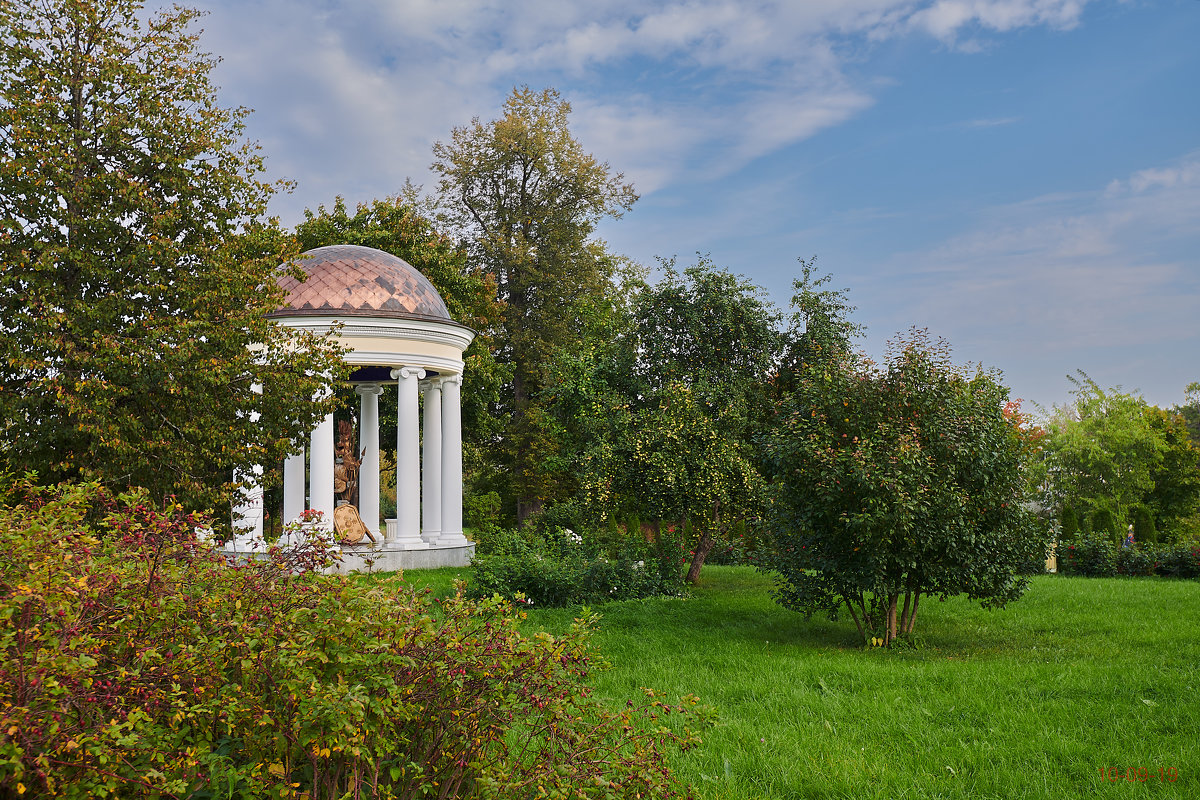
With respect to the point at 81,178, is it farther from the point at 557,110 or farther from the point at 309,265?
the point at 557,110

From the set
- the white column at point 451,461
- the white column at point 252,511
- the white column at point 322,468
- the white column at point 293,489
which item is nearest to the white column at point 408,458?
the white column at point 451,461

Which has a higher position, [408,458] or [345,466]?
[408,458]

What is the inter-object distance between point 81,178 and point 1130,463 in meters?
37.9

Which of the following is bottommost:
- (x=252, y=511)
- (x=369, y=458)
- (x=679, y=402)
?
(x=252, y=511)

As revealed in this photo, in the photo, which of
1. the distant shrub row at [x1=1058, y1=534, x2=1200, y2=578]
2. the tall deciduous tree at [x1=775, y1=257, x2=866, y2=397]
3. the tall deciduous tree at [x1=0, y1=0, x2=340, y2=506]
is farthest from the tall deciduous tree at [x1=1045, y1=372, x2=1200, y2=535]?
the tall deciduous tree at [x1=0, y1=0, x2=340, y2=506]

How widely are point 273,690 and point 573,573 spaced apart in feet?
37.3

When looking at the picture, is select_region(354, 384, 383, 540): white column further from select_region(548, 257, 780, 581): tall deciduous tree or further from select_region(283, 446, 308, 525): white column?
select_region(548, 257, 780, 581): tall deciduous tree

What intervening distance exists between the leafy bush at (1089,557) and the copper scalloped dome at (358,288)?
1868 centimetres

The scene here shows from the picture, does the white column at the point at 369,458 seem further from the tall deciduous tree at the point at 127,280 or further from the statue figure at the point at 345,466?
the tall deciduous tree at the point at 127,280

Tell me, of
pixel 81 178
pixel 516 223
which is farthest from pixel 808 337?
pixel 516 223

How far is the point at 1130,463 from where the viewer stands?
1341 inches

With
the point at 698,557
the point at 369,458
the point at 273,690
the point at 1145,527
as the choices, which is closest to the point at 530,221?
the point at 369,458

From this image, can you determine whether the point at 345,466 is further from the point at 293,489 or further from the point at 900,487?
the point at 900,487

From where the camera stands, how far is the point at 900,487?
954 cm
